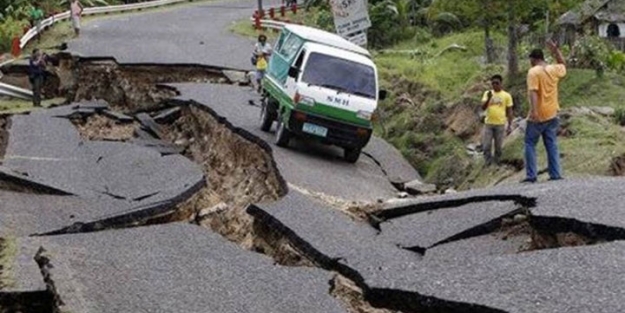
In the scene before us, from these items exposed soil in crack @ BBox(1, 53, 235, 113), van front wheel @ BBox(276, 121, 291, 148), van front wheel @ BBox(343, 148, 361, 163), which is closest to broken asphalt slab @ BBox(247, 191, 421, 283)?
van front wheel @ BBox(276, 121, 291, 148)

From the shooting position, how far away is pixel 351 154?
1802 centimetres

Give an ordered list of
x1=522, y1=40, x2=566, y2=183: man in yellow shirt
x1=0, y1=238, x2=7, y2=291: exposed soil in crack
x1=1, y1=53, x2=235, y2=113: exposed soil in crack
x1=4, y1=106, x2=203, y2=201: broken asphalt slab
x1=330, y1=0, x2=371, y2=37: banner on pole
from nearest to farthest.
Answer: x1=0, y1=238, x2=7, y2=291: exposed soil in crack
x1=522, y1=40, x2=566, y2=183: man in yellow shirt
x1=4, y1=106, x2=203, y2=201: broken asphalt slab
x1=330, y1=0, x2=371, y2=37: banner on pole
x1=1, y1=53, x2=235, y2=113: exposed soil in crack

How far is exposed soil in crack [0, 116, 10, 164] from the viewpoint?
60.4 feet

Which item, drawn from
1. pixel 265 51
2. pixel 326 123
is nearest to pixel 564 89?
pixel 326 123

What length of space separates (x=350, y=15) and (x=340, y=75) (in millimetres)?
3592

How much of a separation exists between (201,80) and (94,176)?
9.88 meters

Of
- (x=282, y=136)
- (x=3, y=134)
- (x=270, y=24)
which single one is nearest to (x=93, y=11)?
(x=270, y=24)

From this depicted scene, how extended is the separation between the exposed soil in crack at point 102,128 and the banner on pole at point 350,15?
525 centimetres

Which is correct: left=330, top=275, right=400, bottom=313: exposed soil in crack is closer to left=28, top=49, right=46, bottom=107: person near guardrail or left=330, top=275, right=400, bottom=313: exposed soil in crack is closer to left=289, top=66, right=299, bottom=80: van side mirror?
left=289, top=66, right=299, bottom=80: van side mirror

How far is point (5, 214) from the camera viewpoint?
490 inches

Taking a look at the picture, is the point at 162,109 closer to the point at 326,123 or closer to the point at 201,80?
the point at 201,80

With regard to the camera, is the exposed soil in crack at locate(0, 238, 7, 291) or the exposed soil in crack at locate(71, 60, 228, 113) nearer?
the exposed soil in crack at locate(0, 238, 7, 291)

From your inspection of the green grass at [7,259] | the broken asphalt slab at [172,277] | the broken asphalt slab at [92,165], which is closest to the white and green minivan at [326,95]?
the broken asphalt slab at [92,165]

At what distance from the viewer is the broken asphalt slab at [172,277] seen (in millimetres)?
8688
